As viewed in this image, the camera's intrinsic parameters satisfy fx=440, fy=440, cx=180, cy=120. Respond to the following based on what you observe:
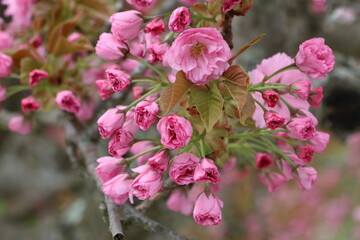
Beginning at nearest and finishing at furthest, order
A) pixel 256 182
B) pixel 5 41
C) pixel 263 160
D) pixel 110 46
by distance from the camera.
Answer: pixel 110 46 → pixel 263 160 → pixel 5 41 → pixel 256 182

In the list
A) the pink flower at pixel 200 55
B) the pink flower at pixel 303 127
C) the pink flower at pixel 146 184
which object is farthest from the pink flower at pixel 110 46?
the pink flower at pixel 303 127

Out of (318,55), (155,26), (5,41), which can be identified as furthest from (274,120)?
(5,41)

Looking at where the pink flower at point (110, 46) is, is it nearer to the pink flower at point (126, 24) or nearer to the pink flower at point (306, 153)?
the pink flower at point (126, 24)

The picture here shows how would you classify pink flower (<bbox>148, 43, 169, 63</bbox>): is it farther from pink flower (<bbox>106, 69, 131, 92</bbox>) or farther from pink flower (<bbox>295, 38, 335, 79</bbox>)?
pink flower (<bbox>295, 38, 335, 79</bbox>)

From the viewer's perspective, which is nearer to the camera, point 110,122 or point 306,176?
point 110,122

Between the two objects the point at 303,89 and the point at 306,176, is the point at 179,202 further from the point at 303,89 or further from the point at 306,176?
the point at 303,89

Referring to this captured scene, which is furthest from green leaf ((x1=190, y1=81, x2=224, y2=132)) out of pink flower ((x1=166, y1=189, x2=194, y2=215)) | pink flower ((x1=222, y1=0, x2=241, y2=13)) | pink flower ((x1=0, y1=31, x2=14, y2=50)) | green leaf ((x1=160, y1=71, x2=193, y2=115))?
pink flower ((x1=0, y1=31, x2=14, y2=50))
